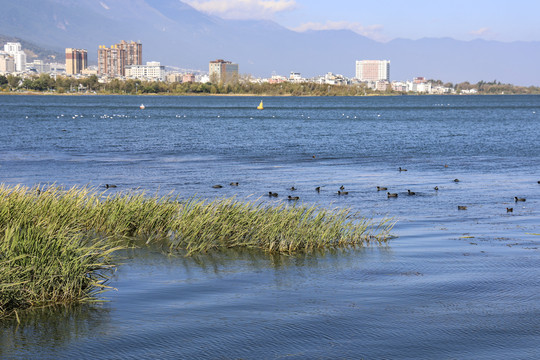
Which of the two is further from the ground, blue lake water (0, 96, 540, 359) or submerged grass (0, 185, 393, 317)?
submerged grass (0, 185, 393, 317)

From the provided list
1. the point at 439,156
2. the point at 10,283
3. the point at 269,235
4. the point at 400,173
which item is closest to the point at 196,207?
the point at 269,235

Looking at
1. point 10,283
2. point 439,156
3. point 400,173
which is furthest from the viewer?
point 439,156

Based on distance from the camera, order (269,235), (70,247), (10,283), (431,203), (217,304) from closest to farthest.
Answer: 1. (10,283)
2. (70,247)
3. (217,304)
4. (269,235)
5. (431,203)

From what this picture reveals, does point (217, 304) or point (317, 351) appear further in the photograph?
point (217, 304)

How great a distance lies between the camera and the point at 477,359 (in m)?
8.99

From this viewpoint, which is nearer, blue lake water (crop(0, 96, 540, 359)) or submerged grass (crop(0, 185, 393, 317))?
blue lake water (crop(0, 96, 540, 359))

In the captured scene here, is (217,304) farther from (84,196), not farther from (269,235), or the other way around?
(84,196)

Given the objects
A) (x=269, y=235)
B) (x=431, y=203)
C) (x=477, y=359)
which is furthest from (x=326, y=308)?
(x=431, y=203)

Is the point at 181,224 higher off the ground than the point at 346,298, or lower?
higher

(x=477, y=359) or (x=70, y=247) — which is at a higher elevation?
(x=70, y=247)

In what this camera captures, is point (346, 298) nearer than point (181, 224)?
Yes

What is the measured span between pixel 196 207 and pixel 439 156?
30572 millimetres

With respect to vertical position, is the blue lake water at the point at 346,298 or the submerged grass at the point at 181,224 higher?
the submerged grass at the point at 181,224

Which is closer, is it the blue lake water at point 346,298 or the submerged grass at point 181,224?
the blue lake water at point 346,298
